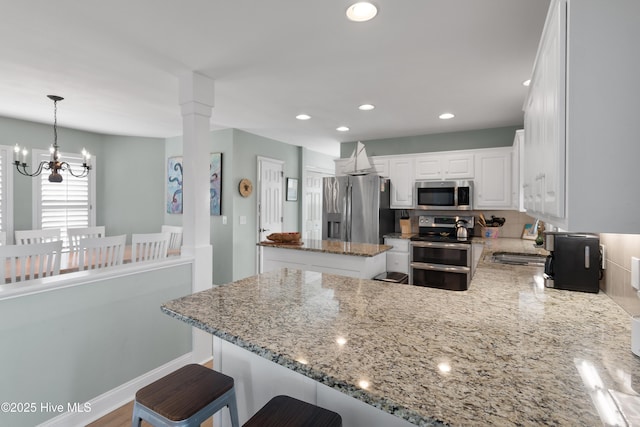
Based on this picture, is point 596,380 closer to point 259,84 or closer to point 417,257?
point 259,84

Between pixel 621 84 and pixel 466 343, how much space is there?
0.83 meters

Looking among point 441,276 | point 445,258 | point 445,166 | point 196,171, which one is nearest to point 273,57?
point 196,171

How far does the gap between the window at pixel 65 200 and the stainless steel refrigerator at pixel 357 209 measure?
352 cm

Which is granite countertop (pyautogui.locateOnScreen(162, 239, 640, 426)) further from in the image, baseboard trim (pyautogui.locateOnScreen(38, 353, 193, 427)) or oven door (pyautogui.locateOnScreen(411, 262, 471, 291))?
oven door (pyautogui.locateOnScreen(411, 262, 471, 291))

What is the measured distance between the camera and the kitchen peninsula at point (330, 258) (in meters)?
2.95

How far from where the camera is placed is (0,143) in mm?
3834

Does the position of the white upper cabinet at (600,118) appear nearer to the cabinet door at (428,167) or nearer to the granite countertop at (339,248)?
the granite countertop at (339,248)

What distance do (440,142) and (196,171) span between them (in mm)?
3537

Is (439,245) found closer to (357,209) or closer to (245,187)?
(357,209)

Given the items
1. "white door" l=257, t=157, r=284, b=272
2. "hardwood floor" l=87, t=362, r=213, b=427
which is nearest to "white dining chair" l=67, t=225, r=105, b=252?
"white door" l=257, t=157, r=284, b=272

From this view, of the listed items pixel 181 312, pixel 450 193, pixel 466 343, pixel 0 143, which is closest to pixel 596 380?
pixel 466 343

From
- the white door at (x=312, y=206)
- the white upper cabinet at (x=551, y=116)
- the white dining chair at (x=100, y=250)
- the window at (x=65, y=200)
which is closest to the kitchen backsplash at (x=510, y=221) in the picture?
the white door at (x=312, y=206)

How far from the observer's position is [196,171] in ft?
8.72

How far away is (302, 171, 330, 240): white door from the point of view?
6168 mm
